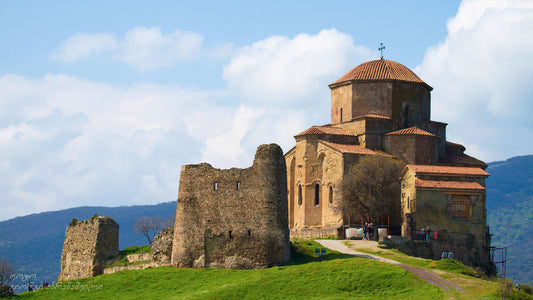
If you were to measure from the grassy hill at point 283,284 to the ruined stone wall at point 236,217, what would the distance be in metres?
0.82

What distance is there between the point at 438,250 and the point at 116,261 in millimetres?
17591

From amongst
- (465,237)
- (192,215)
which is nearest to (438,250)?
(465,237)

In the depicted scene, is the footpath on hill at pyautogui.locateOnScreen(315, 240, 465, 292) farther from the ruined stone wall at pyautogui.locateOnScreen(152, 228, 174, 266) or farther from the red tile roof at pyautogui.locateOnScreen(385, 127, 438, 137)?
the red tile roof at pyautogui.locateOnScreen(385, 127, 438, 137)

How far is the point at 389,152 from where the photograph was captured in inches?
2108

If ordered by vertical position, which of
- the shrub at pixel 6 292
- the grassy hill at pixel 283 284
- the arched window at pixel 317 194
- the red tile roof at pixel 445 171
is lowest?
the shrub at pixel 6 292

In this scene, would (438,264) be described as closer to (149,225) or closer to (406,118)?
(406,118)

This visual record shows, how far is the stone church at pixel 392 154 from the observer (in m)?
45.2

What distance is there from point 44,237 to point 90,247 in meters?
128

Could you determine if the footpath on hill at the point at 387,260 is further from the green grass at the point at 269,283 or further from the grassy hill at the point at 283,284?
the green grass at the point at 269,283

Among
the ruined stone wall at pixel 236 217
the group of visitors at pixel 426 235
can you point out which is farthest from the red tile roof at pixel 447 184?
the ruined stone wall at pixel 236 217

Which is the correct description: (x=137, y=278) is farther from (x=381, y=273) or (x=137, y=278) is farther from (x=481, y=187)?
(x=481, y=187)

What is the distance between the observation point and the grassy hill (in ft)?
98.8

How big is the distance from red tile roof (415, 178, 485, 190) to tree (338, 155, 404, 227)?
341cm

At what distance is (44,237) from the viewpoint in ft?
524
